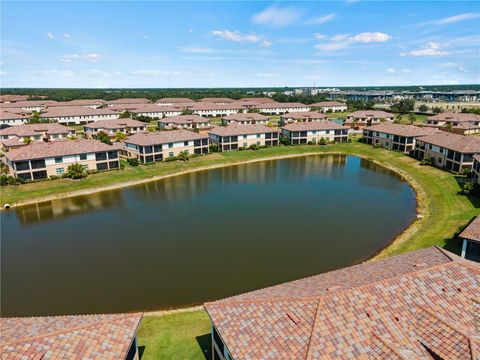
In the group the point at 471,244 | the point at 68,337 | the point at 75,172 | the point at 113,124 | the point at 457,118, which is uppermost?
the point at 113,124

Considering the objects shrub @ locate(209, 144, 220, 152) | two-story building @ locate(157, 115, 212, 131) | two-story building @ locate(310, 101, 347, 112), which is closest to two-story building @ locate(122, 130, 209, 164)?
shrub @ locate(209, 144, 220, 152)

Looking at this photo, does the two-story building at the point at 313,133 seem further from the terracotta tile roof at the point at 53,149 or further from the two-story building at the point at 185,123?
the terracotta tile roof at the point at 53,149

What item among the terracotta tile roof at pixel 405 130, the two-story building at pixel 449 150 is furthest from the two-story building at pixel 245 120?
the two-story building at pixel 449 150

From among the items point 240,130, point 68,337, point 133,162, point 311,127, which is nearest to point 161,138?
point 133,162

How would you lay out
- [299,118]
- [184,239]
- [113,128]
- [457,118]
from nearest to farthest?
1. [184,239]
2. [113,128]
3. [457,118]
4. [299,118]

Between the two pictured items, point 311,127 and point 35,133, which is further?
point 311,127

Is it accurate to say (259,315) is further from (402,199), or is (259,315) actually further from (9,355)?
(402,199)

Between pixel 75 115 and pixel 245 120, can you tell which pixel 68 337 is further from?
pixel 75 115

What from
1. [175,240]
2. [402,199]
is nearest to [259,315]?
[175,240]
